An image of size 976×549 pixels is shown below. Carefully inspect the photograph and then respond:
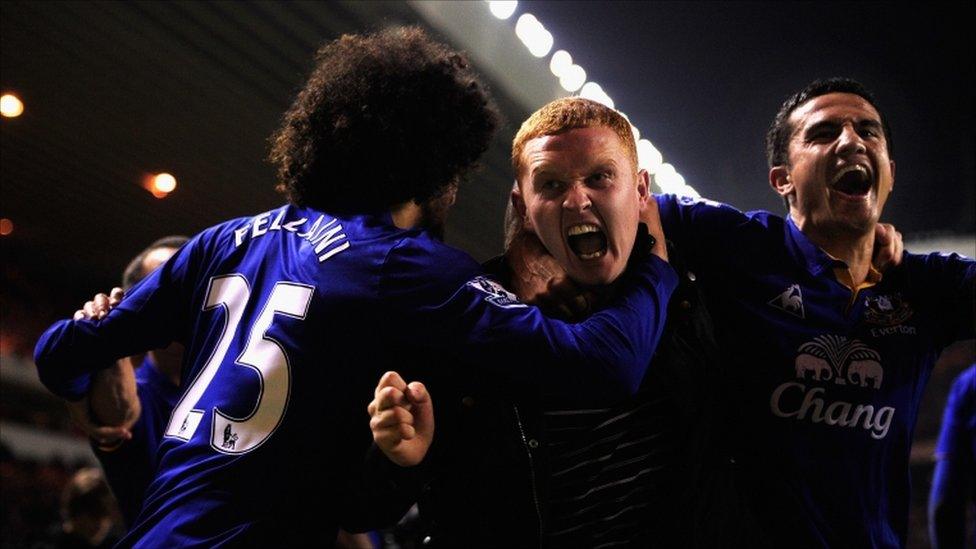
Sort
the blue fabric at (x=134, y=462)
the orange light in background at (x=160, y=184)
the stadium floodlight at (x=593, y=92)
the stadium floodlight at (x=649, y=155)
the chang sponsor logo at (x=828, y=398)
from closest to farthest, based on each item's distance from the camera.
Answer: the chang sponsor logo at (x=828, y=398) < the blue fabric at (x=134, y=462) < the stadium floodlight at (x=593, y=92) < the stadium floodlight at (x=649, y=155) < the orange light in background at (x=160, y=184)

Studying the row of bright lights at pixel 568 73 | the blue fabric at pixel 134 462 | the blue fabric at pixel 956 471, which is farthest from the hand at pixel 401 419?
the row of bright lights at pixel 568 73

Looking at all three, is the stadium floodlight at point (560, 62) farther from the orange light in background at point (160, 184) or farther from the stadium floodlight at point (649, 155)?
the orange light in background at point (160, 184)

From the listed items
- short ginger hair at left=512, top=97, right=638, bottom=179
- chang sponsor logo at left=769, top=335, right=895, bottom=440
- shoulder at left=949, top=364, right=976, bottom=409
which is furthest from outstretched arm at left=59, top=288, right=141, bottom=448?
shoulder at left=949, top=364, right=976, bottom=409

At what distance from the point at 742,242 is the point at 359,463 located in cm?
114

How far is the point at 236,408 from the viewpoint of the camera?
5.89 feet

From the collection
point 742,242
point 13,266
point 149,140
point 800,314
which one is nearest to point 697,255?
point 742,242

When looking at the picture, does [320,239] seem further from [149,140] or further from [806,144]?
[149,140]

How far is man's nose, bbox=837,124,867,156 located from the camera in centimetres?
246

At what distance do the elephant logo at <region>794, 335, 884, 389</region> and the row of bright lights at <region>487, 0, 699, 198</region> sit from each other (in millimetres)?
2616

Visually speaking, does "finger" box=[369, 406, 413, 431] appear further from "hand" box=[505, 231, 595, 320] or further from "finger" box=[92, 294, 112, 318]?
"finger" box=[92, 294, 112, 318]

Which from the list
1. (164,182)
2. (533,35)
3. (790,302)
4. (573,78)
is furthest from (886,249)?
(164,182)

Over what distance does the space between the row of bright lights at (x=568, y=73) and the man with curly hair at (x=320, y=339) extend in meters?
2.95

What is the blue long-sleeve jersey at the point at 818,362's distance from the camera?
221 centimetres

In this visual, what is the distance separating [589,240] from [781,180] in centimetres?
94
